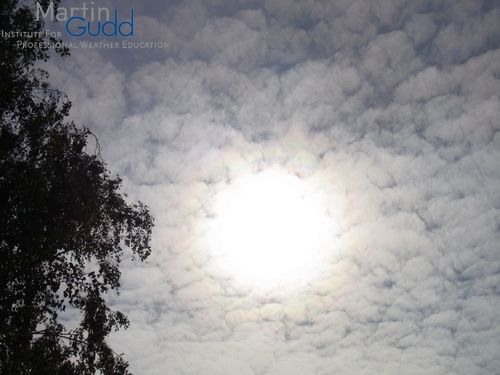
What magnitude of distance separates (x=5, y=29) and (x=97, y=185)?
577 cm

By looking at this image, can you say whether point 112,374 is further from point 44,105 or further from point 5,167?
point 44,105

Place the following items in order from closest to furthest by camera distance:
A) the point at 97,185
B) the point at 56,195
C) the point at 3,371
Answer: the point at 3,371
the point at 56,195
the point at 97,185

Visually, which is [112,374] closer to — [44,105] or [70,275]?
[70,275]

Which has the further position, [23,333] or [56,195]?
[56,195]

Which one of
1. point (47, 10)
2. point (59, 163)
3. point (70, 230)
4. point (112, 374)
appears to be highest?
point (47, 10)

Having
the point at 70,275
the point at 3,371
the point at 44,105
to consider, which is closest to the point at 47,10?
the point at 44,105

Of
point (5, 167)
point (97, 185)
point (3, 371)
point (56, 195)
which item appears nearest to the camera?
point (3, 371)

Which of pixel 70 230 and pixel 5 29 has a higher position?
pixel 5 29

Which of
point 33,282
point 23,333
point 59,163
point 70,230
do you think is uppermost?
point 59,163

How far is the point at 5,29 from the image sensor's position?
13.3 m

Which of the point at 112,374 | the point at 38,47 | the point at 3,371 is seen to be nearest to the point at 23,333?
the point at 3,371

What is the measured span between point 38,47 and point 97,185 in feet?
16.3

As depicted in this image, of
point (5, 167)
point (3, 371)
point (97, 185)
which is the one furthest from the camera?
point (97, 185)

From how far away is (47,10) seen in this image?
1434 centimetres
